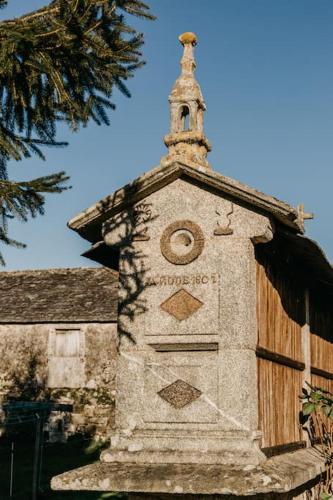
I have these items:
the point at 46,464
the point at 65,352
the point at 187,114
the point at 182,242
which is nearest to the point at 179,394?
the point at 182,242

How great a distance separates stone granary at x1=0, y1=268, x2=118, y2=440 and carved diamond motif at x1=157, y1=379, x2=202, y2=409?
469 inches

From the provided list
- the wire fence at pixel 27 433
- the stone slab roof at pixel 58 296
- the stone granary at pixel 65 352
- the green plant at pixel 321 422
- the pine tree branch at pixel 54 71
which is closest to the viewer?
the pine tree branch at pixel 54 71

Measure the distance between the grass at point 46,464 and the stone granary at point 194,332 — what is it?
216 inches

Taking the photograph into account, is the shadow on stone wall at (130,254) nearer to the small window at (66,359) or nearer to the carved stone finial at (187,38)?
the carved stone finial at (187,38)

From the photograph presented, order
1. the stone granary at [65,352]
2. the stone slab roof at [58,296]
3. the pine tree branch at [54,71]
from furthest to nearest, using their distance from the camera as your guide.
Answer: the stone slab roof at [58,296] → the stone granary at [65,352] → the pine tree branch at [54,71]

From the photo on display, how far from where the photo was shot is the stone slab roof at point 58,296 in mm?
20203

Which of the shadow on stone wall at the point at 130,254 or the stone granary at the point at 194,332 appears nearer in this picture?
the stone granary at the point at 194,332

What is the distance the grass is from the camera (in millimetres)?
13084

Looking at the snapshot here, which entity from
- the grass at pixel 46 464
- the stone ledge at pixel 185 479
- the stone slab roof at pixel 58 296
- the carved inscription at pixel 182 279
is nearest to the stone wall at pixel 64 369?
the stone slab roof at pixel 58 296

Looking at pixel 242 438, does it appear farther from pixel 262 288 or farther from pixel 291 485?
pixel 262 288

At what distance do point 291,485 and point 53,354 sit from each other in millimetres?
14288

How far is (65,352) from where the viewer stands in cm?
2031

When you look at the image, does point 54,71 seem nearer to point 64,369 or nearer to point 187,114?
point 187,114

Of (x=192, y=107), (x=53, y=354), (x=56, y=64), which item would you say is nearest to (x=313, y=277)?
(x=192, y=107)
